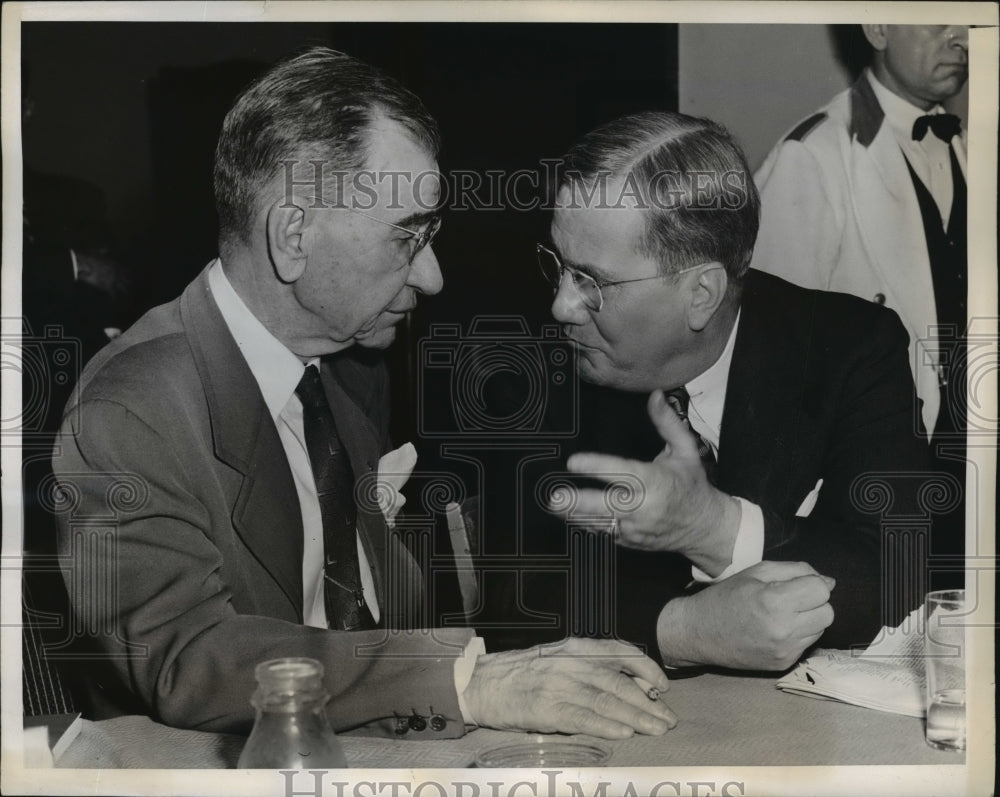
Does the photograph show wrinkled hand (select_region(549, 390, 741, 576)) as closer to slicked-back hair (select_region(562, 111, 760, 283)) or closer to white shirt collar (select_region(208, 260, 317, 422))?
slicked-back hair (select_region(562, 111, 760, 283))

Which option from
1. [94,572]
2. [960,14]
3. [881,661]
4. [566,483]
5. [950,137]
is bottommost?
[881,661]

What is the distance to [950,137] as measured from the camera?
2.14 meters

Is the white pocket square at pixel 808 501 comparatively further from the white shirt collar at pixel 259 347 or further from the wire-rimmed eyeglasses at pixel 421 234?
the white shirt collar at pixel 259 347

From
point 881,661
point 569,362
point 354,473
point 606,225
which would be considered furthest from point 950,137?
point 354,473

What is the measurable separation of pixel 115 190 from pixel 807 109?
112 cm

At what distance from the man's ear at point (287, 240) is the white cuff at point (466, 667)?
2.14 ft

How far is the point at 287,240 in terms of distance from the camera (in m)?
2.06

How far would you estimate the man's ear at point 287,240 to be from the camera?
80.7 inches

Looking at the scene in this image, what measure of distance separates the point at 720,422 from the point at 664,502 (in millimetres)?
162

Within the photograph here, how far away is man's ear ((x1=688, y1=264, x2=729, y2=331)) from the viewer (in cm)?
211

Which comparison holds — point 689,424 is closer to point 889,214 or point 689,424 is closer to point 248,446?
point 889,214

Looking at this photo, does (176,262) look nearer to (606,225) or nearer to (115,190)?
(115,190)

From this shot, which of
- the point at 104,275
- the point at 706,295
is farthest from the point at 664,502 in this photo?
the point at 104,275

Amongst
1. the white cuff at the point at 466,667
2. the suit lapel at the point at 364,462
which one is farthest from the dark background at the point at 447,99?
the white cuff at the point at 466,667
